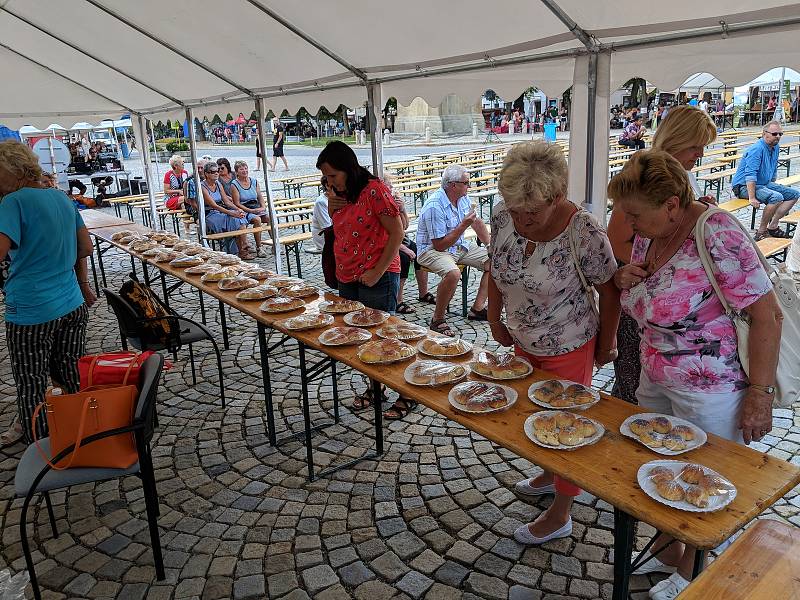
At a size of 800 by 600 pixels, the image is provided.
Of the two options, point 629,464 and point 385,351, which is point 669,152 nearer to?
point 629,464

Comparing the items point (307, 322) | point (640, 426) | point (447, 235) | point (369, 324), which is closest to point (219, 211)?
point (447, 235)

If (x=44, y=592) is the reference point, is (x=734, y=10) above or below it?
above

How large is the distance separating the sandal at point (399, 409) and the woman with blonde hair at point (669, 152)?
1.62 meters

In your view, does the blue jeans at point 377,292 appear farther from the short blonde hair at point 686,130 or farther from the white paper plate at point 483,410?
the short blonde hair at point 686,130

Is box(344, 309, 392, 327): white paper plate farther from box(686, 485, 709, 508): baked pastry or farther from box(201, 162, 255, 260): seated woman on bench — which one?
box(201, 162, 255, 260): seated woman on bench

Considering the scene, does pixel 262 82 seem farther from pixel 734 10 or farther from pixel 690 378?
pixel 690 378

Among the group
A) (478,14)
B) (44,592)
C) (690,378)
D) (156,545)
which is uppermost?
(478,14)

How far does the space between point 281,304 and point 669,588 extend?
7.88 feet

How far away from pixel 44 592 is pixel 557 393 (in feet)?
7.65

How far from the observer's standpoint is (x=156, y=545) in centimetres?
251

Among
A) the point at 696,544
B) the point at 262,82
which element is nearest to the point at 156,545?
the point at 696,544

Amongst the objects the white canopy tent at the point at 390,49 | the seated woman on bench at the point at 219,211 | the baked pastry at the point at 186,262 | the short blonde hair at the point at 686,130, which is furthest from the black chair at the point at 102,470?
the seated woman on bench at the point at 219,211

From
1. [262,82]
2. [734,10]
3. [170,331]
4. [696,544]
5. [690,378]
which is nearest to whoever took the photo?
[696,544]

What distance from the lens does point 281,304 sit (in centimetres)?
346
